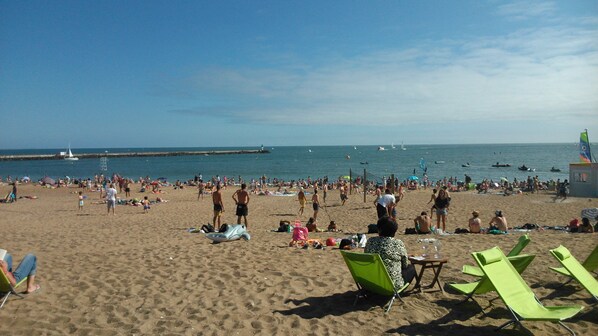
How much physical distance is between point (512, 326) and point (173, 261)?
17.5ft

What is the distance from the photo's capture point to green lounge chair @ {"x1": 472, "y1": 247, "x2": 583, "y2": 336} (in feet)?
13.3

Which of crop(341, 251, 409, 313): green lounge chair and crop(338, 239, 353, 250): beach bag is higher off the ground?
crop(341, 251, 409, 313): green lounge chair

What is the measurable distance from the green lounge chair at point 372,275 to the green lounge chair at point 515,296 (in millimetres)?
1031

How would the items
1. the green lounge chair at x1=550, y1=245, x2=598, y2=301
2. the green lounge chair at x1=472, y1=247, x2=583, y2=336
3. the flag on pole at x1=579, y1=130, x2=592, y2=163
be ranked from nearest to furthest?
the green lounge chair at x1=472, y1=247, x2=583, y2=336, the green lounge chair at x1=550, y1=245, x2=598, y2=301, the flag on pole at x1=579, y1=130, x2=592, y2=163

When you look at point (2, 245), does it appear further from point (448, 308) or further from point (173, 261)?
point (448, 308)

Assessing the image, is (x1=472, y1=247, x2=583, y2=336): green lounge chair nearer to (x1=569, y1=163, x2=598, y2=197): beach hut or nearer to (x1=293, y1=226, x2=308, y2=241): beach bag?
(x1=293, y1=226, x2=308, y2=241): beach bag

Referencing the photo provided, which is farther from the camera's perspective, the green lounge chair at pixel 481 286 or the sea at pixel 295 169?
the sea at pixel 295 169

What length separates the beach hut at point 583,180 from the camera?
69.6ft

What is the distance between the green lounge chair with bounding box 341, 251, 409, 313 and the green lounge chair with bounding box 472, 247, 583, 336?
3.38 feet

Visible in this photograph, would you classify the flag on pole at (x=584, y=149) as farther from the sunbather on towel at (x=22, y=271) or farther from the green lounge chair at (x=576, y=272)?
the sunbather on towel at (x=22, y=271)

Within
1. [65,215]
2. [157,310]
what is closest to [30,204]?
[65,215]

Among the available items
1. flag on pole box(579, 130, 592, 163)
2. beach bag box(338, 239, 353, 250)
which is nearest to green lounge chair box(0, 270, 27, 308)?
beach bag box(338, 239, 353, 250)

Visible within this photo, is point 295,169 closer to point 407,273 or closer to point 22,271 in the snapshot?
point 22,271

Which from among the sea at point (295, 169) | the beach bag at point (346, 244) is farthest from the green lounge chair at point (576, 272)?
the sea at point (295, 169)
